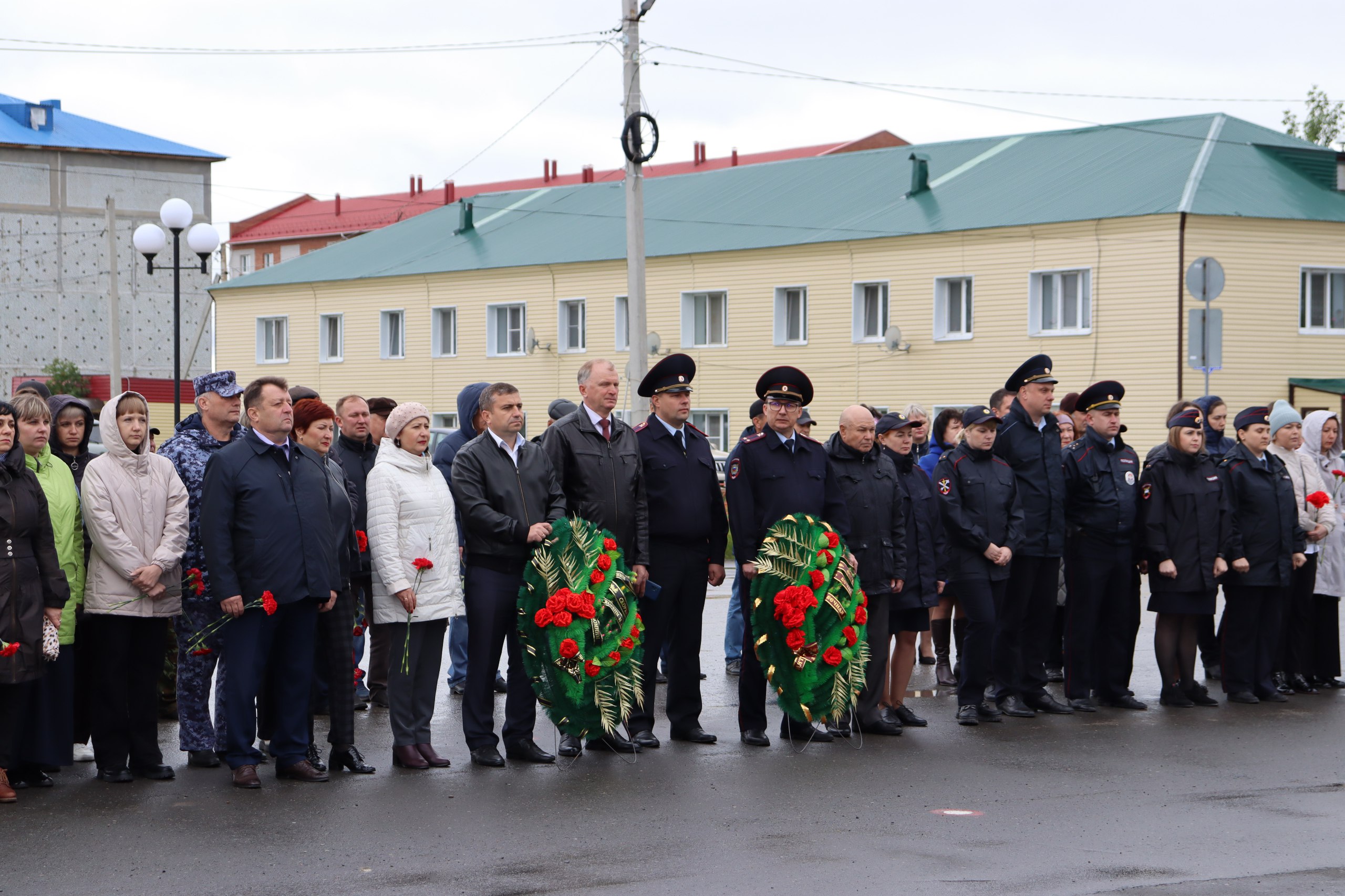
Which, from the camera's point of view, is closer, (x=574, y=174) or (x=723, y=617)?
(x=723, y=617)

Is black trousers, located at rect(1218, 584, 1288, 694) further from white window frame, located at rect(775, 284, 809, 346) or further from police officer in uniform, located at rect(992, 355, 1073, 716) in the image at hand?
white window frame, located at rect(775, 284, 809, 346)

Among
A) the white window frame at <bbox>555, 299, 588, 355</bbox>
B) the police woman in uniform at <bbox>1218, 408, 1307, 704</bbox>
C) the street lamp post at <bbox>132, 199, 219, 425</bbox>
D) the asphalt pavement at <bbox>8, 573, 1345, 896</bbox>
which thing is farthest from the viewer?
the white window frame at <bbox>555, 299, 588, 355</bbox>

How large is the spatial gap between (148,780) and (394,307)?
39943mm

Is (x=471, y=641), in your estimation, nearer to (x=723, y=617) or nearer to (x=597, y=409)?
(x=597, y=409)

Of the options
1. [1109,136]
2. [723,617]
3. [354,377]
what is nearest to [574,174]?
[354,377]

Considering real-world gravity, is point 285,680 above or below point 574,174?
below

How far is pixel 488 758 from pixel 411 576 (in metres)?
1.10

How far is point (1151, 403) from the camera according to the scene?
3319 cm

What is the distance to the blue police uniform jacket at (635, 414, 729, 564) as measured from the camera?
31.4 feet

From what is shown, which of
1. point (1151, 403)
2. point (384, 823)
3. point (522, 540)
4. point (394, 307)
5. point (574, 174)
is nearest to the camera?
point (384, 823)

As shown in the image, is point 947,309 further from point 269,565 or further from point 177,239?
point 269,565

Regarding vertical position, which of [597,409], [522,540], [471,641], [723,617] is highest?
[597,409]

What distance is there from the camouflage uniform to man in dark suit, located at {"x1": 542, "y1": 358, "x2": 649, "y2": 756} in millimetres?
1887

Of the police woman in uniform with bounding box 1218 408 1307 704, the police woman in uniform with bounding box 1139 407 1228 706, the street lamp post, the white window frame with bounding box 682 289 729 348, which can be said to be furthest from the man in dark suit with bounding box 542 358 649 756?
the white window frame with bounding box 682 289 729 348
